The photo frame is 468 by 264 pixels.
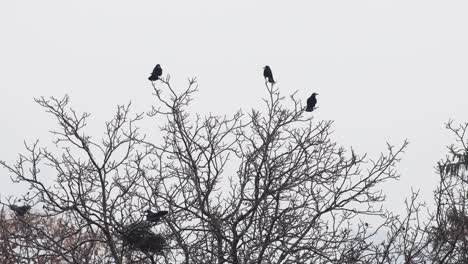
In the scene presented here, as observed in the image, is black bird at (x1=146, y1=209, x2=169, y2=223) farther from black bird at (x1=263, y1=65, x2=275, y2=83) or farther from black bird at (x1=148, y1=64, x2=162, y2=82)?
black bird at (x1=263, y1=65, x2=275, y2=83)

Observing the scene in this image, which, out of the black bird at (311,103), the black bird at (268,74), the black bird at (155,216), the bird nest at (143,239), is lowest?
the bird nest at (143,239)

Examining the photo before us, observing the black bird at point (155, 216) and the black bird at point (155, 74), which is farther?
the black bird at point (155, 74)

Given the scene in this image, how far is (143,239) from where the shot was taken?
28.7ft

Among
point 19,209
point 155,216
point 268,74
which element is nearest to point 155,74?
point 268,74

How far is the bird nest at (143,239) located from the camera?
843 centimetres

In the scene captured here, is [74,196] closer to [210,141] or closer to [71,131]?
[71,131]

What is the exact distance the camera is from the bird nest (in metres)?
8.43

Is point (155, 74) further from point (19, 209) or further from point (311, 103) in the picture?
point (19, 209)

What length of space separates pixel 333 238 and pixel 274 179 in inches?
56.1

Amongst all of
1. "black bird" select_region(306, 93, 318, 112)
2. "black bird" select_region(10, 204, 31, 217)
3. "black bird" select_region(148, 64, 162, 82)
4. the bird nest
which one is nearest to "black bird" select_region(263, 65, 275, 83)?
"black bird" select_region(306, 93, 318, 112)

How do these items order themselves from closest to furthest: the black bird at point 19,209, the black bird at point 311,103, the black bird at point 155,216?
the black bird at point 155,216 < the black bird at point 19,209 < the black bird at point 311,103

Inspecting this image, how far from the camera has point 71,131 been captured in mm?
9250

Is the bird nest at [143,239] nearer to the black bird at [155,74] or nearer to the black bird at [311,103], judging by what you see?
the black bird at [155,74]

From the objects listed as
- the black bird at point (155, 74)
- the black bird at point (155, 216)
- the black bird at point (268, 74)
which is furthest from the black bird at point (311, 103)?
the black bird at point (155, 216)
